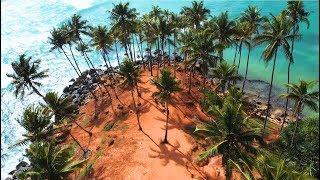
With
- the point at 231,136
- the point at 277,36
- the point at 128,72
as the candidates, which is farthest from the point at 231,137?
the point at 128,72

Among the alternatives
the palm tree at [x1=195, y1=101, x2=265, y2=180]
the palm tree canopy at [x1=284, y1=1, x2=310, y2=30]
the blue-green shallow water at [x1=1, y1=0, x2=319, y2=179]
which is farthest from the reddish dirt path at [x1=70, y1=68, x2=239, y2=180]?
the palm tree canopy at [x1=284, y1=1, x2=310, y2=30]

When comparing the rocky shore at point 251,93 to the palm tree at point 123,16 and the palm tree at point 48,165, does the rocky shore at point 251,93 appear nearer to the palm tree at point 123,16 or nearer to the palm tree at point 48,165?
the palm tree at point 123,16

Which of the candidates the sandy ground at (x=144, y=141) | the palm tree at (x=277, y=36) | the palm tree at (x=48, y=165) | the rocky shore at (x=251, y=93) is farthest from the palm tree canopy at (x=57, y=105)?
the palm tree at (x=277, y=36)

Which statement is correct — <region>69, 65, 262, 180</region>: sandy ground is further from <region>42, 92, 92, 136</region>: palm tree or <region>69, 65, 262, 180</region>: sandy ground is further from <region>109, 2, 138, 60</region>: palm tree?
<region>109, 2, 138, 60</region>: palm tree

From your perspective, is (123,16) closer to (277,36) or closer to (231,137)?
(277,36)

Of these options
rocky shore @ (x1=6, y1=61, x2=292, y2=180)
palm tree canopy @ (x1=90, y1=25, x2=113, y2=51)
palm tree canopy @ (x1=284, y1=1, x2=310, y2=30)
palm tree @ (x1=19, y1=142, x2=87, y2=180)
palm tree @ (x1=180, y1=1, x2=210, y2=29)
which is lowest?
rocky shore @ (x1=6, y1=61, x2=292, y2=180)

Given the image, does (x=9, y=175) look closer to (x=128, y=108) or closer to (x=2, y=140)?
(x=2, y=140)

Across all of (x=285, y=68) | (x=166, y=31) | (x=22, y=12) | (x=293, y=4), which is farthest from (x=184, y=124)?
(x=22, y=12)

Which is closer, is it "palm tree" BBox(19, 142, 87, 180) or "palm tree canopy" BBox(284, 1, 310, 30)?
"palm tree" BBox(19, 142, 87, 180)
